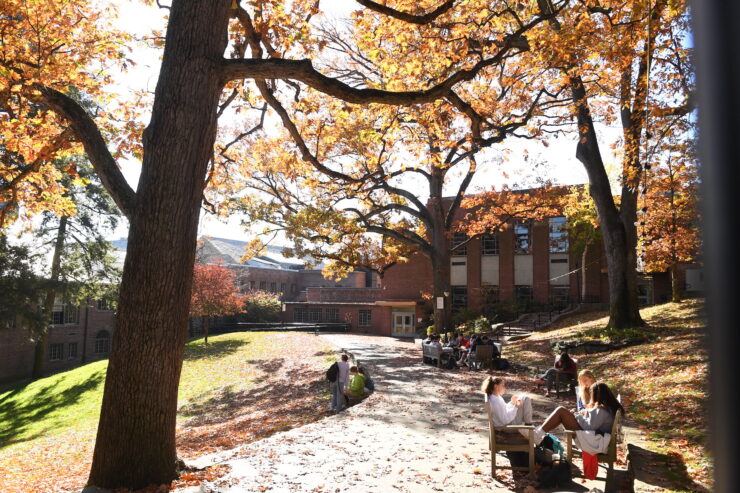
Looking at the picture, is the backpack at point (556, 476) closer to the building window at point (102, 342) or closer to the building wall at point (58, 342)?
the building wall at point (58, 342)

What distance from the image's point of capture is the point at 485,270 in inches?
1626

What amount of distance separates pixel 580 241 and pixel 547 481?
108 ft

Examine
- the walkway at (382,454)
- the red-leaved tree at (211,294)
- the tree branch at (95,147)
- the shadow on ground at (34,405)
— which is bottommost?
the shadow on ground at (34,405)

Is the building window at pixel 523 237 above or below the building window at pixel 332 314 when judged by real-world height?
above

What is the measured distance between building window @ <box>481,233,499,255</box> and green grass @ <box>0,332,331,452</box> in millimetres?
18215

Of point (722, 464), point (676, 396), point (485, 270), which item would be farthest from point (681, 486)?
point (485, 270)

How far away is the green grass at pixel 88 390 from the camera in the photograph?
65.4 ft

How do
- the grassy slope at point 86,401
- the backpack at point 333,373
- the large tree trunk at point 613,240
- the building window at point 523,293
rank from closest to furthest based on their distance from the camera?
1. the grassy slope at point 86,401
2. the backpack at point 333,373
3. the large tree trunk at point 613,240
4. the building window at point 523,293

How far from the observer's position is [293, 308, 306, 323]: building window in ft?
167

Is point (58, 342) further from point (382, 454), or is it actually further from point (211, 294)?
point (382, 454)

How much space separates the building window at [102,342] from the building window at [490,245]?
102 feet

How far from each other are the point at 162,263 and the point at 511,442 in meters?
5.40

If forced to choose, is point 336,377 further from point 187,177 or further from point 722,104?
point 722,104

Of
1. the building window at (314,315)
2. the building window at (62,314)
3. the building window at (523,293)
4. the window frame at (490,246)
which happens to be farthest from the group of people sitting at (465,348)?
the building window at (314,315)
